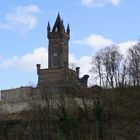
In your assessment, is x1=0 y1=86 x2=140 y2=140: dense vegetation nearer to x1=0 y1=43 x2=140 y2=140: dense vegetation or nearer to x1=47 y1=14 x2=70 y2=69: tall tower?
x1=0 y1=43 x2=140 y2=140: dense vegetation

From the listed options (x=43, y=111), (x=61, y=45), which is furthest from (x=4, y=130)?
(x=61, y=45)

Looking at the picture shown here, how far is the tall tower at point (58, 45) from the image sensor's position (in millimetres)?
93750

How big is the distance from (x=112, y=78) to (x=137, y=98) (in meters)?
15.0

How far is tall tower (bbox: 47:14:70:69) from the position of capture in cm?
9375

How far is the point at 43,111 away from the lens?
49562mm

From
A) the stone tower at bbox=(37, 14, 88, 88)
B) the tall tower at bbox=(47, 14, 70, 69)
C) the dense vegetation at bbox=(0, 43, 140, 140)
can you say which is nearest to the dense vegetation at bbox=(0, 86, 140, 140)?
the dense vegetation at bbox=(0, 43, 140, 140)

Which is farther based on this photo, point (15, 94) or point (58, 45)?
point (58, 45)

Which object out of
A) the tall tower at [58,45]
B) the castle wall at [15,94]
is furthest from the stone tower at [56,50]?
the castle wall at [15,94]

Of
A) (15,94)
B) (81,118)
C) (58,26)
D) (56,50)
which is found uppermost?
(58,26)

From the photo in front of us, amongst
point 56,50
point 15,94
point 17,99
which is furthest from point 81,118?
point 56,50

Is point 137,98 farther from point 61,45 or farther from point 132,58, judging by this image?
point 61,45

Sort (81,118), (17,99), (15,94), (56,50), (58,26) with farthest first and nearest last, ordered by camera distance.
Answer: (58,26)
(56,50)
(15,94)
(17,99)
(81,118)

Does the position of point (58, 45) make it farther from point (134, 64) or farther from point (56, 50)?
point (134, 64)

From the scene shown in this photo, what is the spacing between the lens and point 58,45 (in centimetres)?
9600
